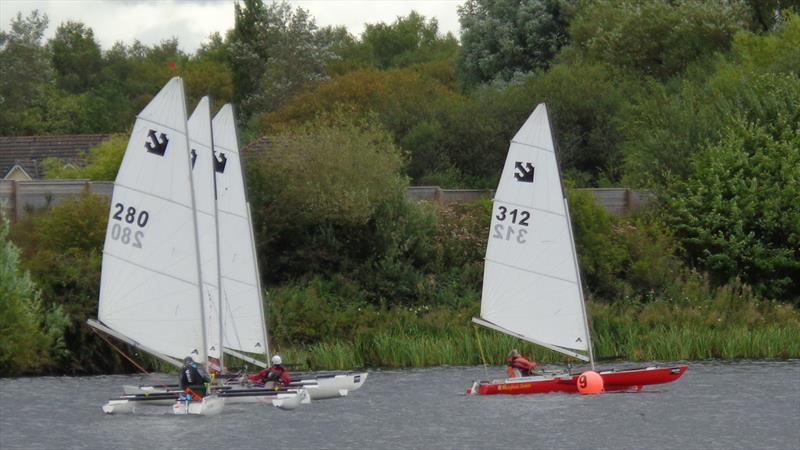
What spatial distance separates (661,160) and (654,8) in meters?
20.5

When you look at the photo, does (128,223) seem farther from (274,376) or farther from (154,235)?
(274,376)

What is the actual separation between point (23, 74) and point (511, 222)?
77847mm

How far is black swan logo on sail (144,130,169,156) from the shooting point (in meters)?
37.4

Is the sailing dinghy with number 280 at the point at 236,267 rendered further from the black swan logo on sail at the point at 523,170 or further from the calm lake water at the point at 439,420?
the black swan logo on sail at the point at 523,170

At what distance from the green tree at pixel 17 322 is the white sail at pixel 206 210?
10140 millimetres

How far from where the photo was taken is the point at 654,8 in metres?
83.2

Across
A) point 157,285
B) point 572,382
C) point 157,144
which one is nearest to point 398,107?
point 572,382

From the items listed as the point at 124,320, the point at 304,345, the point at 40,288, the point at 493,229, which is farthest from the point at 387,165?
the point at 124,320

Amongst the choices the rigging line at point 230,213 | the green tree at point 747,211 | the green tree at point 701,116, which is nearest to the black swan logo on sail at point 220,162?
the rigging line at point 230,213

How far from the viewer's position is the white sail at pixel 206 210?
1649 inches

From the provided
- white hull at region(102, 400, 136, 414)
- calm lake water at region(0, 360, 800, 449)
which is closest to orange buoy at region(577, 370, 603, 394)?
calm lake water at region(0, 360, 800, 449)

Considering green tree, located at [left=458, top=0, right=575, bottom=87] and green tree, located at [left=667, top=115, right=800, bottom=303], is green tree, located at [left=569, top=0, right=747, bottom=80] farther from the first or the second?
green tree, located at [left=667, top=115, right=800, bottom=303]

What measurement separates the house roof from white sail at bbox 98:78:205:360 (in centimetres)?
4619

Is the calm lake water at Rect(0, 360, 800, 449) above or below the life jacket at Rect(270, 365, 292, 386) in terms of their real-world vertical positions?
below
